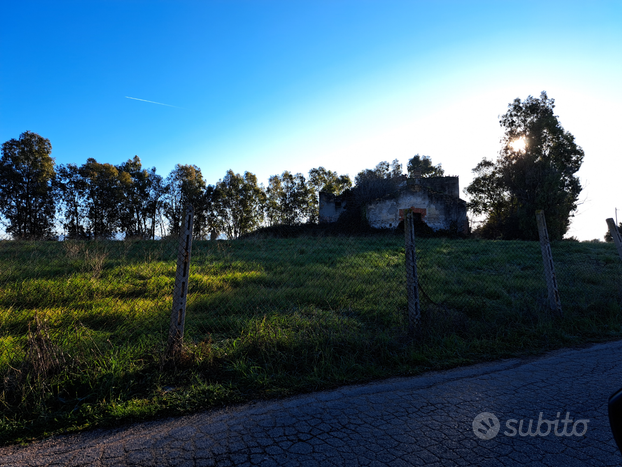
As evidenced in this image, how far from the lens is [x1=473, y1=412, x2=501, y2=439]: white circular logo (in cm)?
269

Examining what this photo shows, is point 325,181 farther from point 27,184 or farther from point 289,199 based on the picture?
point 27,184

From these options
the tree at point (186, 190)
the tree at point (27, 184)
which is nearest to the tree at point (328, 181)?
the tree at point (186, 190)

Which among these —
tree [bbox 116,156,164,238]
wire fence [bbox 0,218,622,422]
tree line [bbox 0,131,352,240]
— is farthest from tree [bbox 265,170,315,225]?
wire fence [bbox 0,218,622,422]

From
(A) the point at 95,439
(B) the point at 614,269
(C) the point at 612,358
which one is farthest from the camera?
(B) the point at 614,269

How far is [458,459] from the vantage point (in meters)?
2.38

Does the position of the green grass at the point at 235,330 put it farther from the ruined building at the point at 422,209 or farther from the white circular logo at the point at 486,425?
the ruined building at the point at 422,209

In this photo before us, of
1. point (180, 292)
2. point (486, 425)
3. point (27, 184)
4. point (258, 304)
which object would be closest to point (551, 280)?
point (486, 425)

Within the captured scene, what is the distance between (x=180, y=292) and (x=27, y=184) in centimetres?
3068

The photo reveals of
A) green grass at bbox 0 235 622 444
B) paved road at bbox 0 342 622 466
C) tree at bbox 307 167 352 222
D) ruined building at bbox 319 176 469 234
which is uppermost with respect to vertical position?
tree at bbox 307 167 352 222

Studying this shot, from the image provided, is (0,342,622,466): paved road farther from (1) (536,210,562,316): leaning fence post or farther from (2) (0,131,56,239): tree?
(2) (0,131,56,239): tree

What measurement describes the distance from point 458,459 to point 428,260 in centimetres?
926

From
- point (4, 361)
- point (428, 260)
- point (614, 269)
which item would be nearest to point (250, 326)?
point (4, 361)

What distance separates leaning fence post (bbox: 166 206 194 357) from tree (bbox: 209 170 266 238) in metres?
32.9

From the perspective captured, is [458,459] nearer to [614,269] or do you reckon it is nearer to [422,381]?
[422,381]
